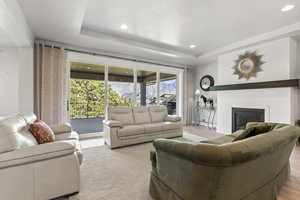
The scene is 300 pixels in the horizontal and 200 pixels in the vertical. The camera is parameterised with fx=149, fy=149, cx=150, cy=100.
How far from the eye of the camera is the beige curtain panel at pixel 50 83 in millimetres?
3619

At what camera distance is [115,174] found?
2240 millimetres

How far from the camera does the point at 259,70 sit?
406 cm

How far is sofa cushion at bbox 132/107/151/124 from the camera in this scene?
4.25 metres

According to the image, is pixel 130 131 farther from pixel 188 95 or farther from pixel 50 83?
pixel 188 95

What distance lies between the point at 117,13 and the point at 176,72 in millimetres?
3967

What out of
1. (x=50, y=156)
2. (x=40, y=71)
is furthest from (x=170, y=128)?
(x=40, y=71)

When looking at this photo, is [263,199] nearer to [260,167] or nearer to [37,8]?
[260,167]

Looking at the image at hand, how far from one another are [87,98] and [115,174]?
2.93m

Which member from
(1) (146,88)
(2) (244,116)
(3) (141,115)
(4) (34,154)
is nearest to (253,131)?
(4) (34,154)

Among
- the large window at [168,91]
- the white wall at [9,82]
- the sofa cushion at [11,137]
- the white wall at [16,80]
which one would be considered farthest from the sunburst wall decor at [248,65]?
the white wall at [9,82]

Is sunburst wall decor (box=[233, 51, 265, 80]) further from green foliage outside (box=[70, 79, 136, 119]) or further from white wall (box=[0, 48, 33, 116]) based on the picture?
white wall (box=[0, 48, 33, 116])

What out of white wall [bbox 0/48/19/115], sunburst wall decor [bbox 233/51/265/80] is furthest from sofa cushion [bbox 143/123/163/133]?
white wall [bbox 0/48/19/115]

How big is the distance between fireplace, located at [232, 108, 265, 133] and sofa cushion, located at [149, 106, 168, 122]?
2144mm

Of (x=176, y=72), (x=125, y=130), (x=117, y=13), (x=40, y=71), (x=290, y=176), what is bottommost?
(x=290, y=176)
